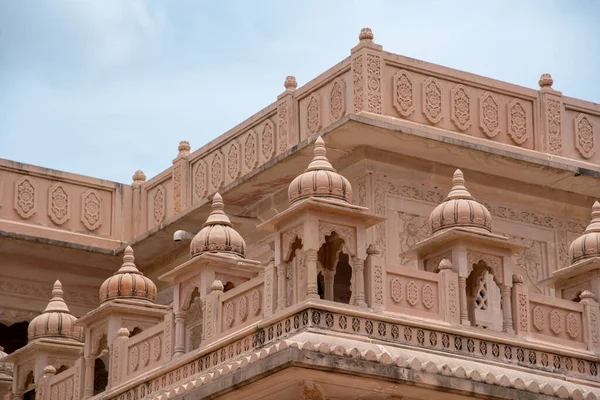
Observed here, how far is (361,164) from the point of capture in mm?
20297

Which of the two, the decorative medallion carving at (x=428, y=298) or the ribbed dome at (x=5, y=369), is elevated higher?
the ribbed dome at (x=5, y=369)

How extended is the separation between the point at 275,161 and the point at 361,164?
105 centimetres

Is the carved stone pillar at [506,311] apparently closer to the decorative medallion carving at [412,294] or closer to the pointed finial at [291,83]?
the decorative medallion carving at [412,294]

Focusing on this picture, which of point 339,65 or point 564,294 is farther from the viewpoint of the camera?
point 339,65

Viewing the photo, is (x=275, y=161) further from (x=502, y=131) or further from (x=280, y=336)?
(x=280, y=336)

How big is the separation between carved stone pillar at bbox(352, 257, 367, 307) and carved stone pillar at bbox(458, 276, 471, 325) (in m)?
0.99

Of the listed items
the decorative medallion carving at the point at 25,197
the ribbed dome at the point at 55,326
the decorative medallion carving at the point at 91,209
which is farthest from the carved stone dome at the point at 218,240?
the decorative medallion carving at the point at 91,209

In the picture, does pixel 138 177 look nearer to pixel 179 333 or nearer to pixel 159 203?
Answer: pixel 159 203

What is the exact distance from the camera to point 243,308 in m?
17.0

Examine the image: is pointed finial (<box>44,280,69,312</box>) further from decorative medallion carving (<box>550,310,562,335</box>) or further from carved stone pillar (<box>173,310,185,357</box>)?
decorative medallion carving (<box>550,310,562,335</box>)

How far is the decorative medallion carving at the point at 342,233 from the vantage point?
16.4 metres

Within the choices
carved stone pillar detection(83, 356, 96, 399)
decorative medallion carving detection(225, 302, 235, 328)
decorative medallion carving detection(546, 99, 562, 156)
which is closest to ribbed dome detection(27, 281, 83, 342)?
carved stone pillar detection(83, 356, 96, 399)

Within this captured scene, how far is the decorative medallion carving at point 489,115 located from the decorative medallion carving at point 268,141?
2465 millimetres

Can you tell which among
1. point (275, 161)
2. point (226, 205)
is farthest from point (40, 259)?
point (275, 161)
